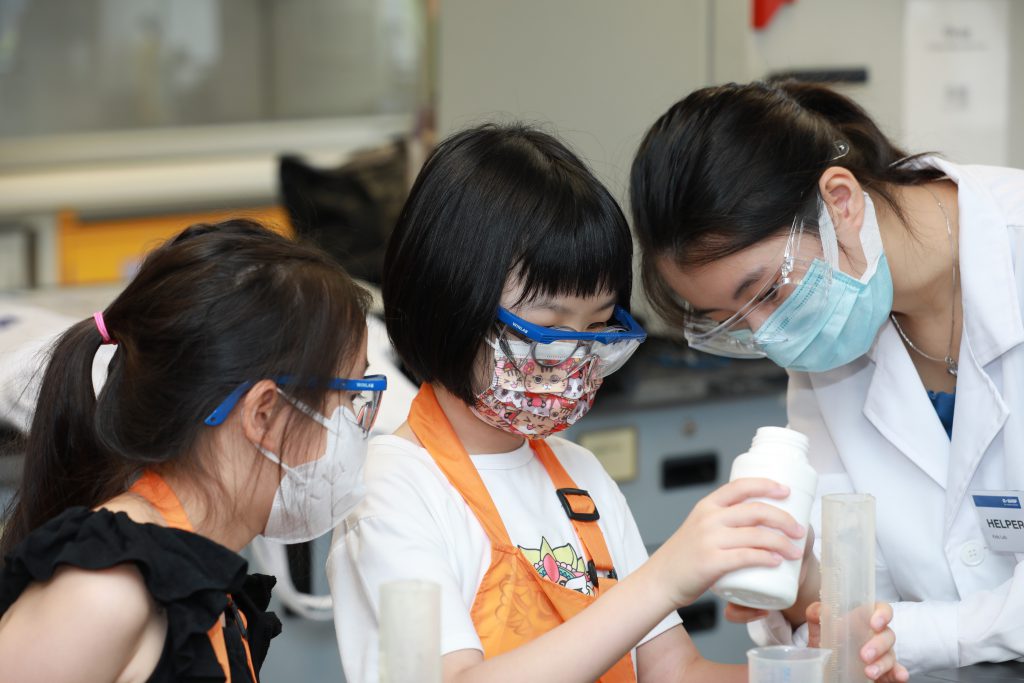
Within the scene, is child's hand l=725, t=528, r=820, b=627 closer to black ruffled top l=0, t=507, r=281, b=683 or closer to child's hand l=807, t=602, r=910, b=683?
child's hand l=807, t=602, r=910, b=683

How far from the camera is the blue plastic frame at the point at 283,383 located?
0.99 meters

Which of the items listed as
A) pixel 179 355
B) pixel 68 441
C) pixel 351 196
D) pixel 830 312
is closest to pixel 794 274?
pixel 830 312

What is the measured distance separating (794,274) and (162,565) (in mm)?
783

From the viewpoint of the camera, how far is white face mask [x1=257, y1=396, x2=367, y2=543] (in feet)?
3.44

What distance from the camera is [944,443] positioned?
1439mm

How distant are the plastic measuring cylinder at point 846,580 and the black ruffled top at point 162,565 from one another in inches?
19.2

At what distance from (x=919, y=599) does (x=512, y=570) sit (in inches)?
25.0

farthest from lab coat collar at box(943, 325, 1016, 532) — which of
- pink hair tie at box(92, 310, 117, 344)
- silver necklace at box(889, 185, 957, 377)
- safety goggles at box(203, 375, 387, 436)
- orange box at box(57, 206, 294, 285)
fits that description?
orange box at box(57, 206, 294, 285)

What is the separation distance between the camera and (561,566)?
1.16m

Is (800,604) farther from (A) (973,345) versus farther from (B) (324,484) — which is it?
(B) (324,484)

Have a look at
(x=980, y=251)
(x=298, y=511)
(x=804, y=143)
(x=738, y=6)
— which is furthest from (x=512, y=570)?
(x=738, y=6)

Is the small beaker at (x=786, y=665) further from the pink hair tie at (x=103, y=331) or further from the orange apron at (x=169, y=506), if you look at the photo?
the pink hair tie at (x=103, y=331)

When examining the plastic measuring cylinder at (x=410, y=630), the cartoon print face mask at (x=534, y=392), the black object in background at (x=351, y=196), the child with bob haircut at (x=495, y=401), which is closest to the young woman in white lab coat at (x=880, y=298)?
the child with bob haircut at (x=495, y=401)

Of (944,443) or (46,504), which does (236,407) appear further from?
(944,443)
